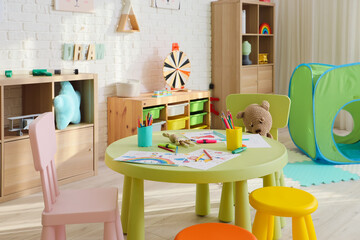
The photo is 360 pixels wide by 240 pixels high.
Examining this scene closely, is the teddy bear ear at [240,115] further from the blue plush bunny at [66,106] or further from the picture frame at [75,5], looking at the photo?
the picture frame at [75,5]

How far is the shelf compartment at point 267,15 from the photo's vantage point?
549 centimetres

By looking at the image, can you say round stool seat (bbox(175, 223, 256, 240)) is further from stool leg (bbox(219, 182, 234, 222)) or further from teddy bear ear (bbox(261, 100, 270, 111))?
teddy bear ear (bbox(261, 100, 270, 111))

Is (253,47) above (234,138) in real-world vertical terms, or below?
above

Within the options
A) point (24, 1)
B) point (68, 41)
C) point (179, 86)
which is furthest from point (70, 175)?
point (179, 86)

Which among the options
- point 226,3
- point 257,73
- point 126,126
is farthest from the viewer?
point 257,73

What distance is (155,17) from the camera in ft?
14.2

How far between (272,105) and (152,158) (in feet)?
4.27

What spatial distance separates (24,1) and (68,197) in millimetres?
1982

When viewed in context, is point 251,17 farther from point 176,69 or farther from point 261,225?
point 261,225

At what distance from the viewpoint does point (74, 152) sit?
327cm

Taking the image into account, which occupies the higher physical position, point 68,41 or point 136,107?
point 68,41

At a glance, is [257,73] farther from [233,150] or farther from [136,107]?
[233,150]

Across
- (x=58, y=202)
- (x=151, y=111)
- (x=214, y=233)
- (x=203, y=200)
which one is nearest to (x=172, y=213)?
(x=203, y=200)

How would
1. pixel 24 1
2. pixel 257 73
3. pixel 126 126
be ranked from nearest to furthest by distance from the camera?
pixel 24 1, pixel 126 126, pixel 257 73
